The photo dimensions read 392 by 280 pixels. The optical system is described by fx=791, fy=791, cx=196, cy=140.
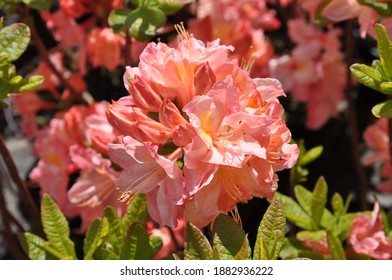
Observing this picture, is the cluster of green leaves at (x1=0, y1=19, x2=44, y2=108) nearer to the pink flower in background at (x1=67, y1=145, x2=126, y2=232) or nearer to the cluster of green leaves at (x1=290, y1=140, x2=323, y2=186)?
the pink flower in background at (x1=67, y1=145, x2=126, y2=232)

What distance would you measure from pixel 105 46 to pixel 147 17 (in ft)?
1.71

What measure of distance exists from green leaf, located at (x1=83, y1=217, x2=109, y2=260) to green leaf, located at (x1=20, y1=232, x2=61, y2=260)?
0.06 m

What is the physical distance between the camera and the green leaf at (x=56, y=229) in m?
1.26

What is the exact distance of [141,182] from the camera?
1.08m

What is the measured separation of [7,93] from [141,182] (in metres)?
0.31

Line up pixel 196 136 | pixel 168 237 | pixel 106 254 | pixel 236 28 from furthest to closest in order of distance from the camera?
1. pixel 236 28
2. pixel 168 237
3. pixel 106 254
4. pixel 196 136

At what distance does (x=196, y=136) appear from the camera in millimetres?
1022

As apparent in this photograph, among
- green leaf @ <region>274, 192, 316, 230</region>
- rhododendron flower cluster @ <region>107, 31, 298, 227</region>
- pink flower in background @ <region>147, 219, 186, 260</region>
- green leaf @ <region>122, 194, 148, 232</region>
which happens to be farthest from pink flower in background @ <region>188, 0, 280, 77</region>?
rhododendron flower cluster @ <region>107, 31, 298, 227</region>

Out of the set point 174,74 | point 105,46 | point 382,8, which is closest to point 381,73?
point 382,8

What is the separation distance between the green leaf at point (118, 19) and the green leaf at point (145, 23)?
0.04m

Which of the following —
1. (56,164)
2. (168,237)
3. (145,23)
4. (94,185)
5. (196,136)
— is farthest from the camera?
(56,164)

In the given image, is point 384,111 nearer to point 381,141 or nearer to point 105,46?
point 381,141

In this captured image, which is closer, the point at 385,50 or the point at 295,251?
the point at 385,50

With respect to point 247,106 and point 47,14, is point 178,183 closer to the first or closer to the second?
point 247,106
